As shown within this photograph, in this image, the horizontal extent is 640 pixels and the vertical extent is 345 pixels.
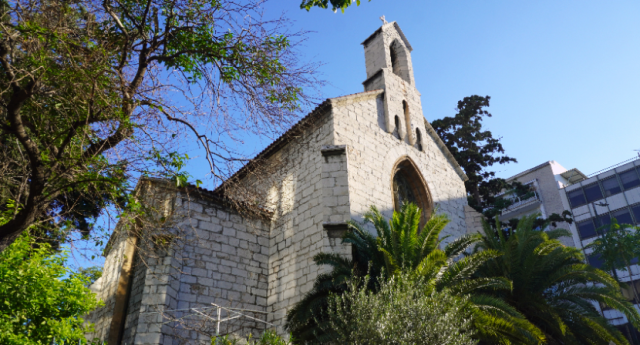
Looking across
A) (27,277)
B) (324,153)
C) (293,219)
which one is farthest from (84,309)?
(324,153)

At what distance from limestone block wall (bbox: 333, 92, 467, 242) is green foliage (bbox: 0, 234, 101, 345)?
21.1ft

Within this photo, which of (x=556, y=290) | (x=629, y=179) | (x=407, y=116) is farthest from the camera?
(x=629, y=179)

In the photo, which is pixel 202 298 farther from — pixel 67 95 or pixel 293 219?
pixel 67 95

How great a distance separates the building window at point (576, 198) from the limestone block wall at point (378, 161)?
69.3 ft

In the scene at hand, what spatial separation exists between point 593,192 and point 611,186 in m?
1.18

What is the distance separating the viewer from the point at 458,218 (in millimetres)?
15773

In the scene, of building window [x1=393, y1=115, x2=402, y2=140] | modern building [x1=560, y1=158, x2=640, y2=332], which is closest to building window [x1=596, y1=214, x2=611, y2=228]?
modern building [x1=560, y1=158, x2=640, y2=332]

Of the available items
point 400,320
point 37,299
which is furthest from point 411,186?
point 37,299

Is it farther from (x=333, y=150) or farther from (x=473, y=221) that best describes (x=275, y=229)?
(x=473, y=221)

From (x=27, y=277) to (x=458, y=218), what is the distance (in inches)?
487

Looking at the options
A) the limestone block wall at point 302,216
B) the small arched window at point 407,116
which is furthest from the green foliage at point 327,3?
the small arched window at point 407,116

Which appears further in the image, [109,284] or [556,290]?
[109,284]

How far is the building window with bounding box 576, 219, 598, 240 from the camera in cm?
3178

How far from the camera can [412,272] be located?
9.08 meters
